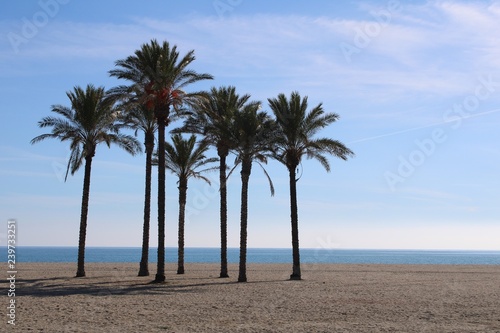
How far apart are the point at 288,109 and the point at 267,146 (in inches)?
94.7

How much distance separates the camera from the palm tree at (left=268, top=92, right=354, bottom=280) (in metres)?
34.3

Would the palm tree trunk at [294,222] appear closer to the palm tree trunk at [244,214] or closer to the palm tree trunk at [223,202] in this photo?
the palm tree trunk at [244,214]

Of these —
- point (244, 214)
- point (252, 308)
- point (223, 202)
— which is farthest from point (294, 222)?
point (252, 308)

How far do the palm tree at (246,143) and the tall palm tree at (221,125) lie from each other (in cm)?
59

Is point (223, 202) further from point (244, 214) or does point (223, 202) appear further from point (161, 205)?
Answer: point (161, 205)

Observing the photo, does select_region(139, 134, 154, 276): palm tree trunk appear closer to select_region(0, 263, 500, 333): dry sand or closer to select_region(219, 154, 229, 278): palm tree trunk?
select_region(219, 154, 229, 278): palm tree trunk

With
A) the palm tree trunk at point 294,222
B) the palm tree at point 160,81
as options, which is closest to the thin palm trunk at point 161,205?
the palm tree at point 160,81

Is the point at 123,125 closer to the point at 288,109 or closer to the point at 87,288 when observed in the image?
the point at 288,109

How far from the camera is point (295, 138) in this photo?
34.4 m

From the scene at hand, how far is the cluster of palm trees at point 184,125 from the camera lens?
30.8m

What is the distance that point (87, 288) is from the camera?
27094 mm

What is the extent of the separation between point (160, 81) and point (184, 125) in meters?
5.40

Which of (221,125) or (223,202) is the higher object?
(221,125)

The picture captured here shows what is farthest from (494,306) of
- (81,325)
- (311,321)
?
(81,325)
